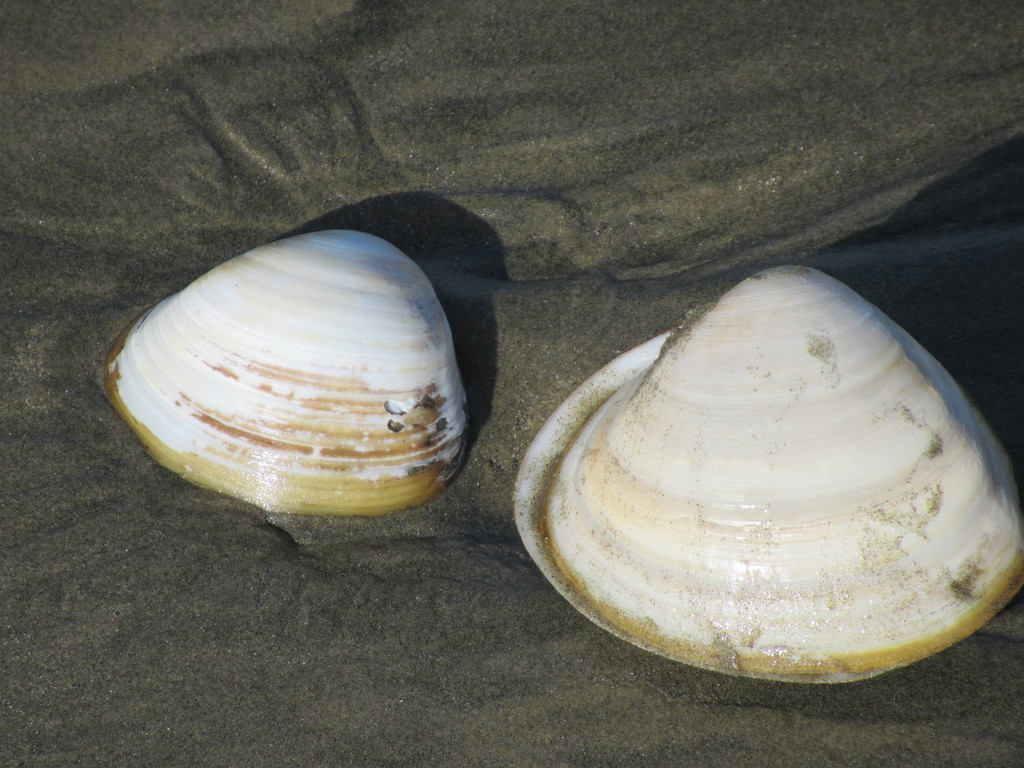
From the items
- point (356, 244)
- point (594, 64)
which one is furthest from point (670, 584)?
point (594, 64)

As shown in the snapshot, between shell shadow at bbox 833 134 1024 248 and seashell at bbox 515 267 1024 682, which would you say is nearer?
seashell at bbox 515 267 1024 682

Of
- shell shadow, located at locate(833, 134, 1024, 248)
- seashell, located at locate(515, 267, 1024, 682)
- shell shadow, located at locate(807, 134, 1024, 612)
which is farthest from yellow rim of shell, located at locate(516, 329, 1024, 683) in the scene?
shell shadow, located at locate(833, 134, 1024, 248)

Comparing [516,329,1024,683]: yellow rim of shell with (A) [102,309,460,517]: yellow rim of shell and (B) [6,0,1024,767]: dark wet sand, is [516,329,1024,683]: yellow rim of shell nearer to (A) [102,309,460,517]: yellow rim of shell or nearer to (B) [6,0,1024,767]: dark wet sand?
(B) [6,0,1024,767]: dark wet sand

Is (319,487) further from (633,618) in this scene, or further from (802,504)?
(802,504)

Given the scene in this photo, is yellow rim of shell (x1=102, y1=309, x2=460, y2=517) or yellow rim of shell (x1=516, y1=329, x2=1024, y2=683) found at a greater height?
yellow rim of shell (x1=516, y1=329, x2=1024, y2=683)

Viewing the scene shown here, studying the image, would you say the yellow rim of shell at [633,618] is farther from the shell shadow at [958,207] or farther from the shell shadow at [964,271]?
the shell shadow at [958,207]

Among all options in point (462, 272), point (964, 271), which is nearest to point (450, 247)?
point (462, 272)
